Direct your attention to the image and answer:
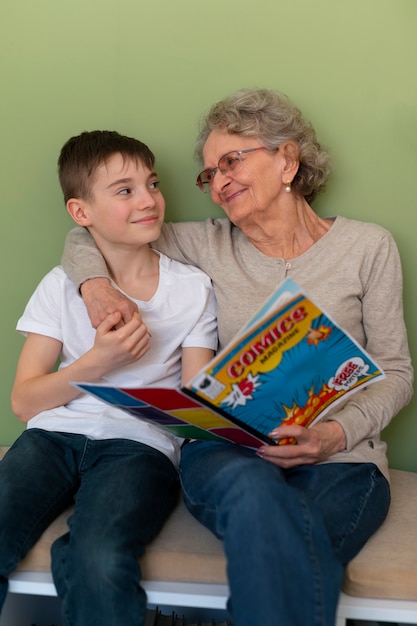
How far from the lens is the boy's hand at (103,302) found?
1.53 meters

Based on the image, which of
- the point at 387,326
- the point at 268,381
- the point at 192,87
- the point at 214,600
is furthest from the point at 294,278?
the point at 214,600

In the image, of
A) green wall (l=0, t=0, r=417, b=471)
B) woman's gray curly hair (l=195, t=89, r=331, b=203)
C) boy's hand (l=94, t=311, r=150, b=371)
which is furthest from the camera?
green wall (l=0, t=0, r=417, b=471)

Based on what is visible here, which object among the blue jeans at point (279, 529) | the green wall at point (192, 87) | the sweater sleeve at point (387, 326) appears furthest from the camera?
the green wall at point (192, 87)

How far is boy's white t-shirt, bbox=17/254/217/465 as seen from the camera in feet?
5.41

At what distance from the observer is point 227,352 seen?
1186 millimetres

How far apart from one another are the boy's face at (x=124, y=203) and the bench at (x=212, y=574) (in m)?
0.64

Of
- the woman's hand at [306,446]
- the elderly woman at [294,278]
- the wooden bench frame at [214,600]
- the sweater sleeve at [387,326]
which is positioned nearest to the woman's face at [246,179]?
the elderly woman at [294,278]

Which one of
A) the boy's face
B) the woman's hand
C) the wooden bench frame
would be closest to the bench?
the wooden bench frame

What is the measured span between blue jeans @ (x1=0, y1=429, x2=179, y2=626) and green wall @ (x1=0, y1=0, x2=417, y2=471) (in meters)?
0.61

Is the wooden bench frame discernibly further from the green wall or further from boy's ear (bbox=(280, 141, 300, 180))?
boy's ear (bbox=(280, 141, 300, 180))

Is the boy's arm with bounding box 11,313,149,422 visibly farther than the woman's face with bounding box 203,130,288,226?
No

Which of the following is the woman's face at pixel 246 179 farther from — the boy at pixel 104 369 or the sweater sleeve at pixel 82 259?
the sweater sleeve at pixel 82 259

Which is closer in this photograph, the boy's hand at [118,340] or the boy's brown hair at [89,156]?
the boy's hand at [118,340]

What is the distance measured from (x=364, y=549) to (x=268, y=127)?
941mm
